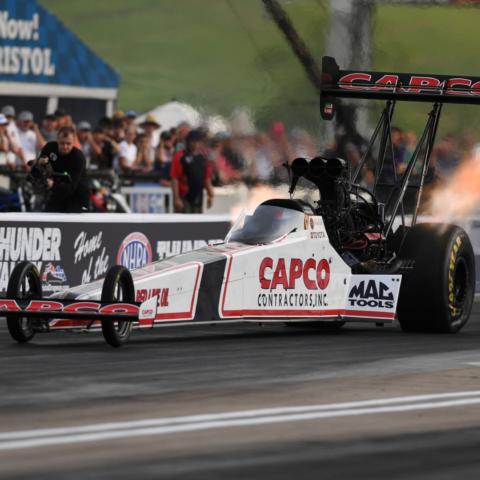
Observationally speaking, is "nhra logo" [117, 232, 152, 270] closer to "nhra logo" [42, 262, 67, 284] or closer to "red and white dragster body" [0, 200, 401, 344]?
"nhra logo" [42, 262, 67, 284]

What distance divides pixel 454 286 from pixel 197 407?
652 cm

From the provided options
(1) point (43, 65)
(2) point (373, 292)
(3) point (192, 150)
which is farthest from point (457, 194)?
(1) point (43, 65)

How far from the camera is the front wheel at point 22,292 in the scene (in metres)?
12.6

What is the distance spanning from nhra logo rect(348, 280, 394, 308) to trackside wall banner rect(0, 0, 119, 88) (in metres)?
16.0

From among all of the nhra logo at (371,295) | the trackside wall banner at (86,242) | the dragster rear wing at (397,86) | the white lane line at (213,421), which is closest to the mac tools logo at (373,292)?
the nhra logo at (371,295)

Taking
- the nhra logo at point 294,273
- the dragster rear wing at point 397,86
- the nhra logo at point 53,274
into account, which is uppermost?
the dragster rear wing at point 397,86

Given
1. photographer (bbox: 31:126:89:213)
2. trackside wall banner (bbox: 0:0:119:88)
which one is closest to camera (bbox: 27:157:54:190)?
photographer (bbox: 31:126:89:213)

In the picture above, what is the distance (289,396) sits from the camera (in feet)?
31.7

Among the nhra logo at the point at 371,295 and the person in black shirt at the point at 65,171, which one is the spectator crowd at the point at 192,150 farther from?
the nhra logo at the point at 371,295

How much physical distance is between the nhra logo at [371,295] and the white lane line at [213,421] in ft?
14.8

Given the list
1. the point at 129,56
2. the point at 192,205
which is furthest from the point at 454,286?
the point at 129,56

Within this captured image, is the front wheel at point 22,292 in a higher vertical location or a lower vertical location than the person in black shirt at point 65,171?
lower

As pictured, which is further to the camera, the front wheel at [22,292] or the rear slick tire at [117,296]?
the front wheel at [22,292]

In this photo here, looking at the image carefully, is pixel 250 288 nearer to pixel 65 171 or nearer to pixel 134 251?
pixel 134 251
